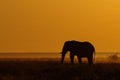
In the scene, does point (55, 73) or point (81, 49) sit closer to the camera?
point (55, 73)

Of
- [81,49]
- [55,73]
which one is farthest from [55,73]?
[81,49]

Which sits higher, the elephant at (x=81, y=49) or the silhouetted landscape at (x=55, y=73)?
the silhouetted landscape at (x=55, y=73)

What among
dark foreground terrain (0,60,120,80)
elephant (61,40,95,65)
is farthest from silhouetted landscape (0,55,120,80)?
elephant (61,40,95,65)

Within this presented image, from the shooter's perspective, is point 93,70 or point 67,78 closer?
point 67,78

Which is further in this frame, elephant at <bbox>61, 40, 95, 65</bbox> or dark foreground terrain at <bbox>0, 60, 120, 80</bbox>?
elephant at <bbox>61, 40, 95, 65</bbox>

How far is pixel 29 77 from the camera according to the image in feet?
66.7

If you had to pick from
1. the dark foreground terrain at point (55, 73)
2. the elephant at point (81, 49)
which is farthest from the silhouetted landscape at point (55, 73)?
the elephant at point (81, 49)

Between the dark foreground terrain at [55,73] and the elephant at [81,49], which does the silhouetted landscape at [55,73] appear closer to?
the dark foreground terrain at [55,73]

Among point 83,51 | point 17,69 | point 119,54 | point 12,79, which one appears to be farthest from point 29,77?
point 119,54

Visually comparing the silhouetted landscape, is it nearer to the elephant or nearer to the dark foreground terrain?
the dark foreground terrain

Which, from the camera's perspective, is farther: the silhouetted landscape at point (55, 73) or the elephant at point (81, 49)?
the elephant at point (81, 49)

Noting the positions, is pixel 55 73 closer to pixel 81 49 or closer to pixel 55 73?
pixel 55 73

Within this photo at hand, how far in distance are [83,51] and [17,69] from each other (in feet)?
25.0

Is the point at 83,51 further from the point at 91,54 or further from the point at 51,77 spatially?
the point at 51,77
